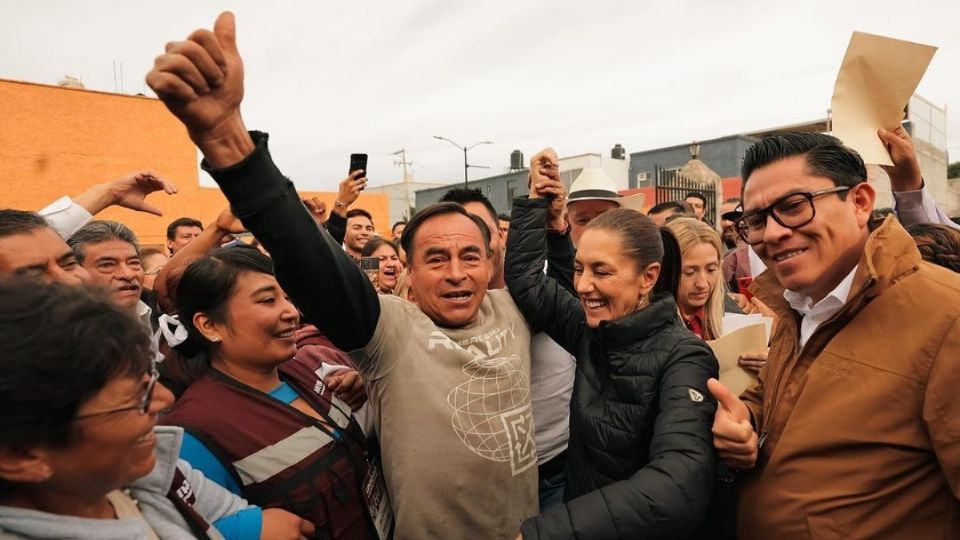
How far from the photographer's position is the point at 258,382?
2.19 m

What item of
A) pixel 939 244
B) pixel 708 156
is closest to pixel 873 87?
pixel 939 244

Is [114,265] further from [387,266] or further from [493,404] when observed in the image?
[387,266]

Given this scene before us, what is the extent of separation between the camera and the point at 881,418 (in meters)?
1.49

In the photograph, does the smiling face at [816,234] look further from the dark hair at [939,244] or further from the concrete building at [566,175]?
the concrete building at [566,175]

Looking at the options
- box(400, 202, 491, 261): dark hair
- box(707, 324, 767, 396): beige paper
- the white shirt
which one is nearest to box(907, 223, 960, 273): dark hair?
box(707, 324, 767, 396): beige paper

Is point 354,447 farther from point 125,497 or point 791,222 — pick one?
point 791,222

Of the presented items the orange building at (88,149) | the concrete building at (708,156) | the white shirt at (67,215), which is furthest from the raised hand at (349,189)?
the concrete building at (708,156)

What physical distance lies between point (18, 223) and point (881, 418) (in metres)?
3.09

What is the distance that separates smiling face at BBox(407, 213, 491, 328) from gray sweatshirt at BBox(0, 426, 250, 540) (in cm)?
90

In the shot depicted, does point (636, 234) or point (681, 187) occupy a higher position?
point (681, 187)

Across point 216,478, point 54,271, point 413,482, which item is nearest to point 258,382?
point 216,478

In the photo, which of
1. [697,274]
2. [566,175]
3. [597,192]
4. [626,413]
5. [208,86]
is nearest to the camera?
[208,86]

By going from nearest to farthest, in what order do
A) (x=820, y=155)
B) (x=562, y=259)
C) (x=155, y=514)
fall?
(x=155, y=514) < (x=820, y=155) < (x=562, y=259)

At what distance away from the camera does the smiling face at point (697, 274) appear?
3.19 meters
